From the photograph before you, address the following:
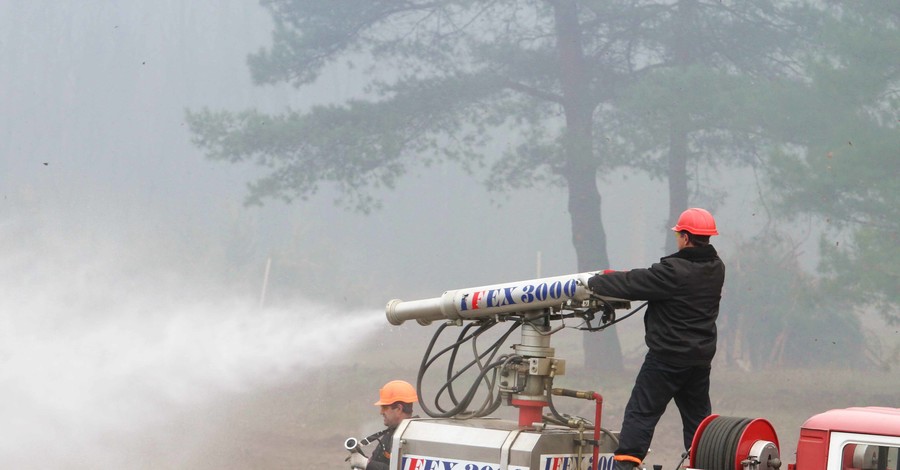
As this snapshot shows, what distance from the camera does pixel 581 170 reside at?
23.1 m

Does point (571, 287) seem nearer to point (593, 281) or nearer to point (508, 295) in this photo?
point (593, 281)

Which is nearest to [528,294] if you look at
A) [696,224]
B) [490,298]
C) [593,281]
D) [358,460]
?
[490,298]

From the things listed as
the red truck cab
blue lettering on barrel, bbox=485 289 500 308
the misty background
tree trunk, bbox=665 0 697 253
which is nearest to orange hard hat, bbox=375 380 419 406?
blue lettering on barrel, bbox=485 289 500 308

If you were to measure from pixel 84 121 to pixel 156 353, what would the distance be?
1590 centimetres

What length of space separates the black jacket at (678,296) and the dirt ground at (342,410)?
11933 mm

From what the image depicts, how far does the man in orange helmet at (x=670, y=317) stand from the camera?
5.96 metres

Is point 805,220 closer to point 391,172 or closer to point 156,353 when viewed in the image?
point 391,172

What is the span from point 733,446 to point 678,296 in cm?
82

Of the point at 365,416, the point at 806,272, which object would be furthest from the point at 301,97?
the point at 806,272

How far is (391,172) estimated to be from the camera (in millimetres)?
23422

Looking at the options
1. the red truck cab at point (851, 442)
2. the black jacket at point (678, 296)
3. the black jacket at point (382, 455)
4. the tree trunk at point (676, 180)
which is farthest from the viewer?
the tree trunk at point (676, 180)

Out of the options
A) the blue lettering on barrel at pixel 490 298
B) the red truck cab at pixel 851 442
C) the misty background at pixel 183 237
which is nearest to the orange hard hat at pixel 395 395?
the blue lettering on barrel at pixel 490 298

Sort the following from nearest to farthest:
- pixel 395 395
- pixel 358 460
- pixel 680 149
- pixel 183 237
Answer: pixel 358 460, pixel 395 395, pixel 680 149, pixel 183 237

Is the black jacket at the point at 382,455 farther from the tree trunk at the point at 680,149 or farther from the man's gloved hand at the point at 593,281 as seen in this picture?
the tree trunk at the point at 680,149
